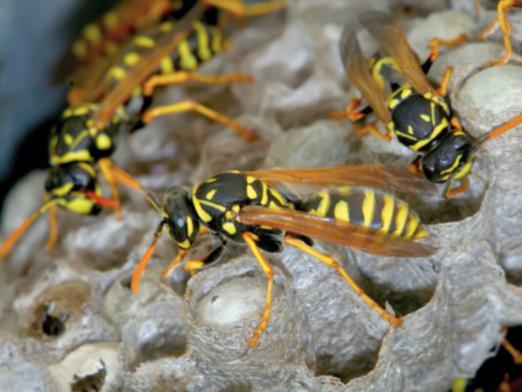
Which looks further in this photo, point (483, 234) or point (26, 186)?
point (26, 186)

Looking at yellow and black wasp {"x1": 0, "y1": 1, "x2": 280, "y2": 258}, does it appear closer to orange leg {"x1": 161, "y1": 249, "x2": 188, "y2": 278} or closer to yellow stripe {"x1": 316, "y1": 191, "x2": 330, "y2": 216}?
orange leg {"x1": 161, "y1": 249, "x2": 188, "y2": 278}

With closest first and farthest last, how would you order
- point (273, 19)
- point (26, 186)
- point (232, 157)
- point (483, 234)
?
1. point (483, 234)
2. point (232, 157)
3. point (26, 186)
4. point (273, 19)

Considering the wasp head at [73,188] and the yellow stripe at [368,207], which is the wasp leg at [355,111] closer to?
the yellow stripe at [368,207]

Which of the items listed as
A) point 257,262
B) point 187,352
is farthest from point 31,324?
point 257,262

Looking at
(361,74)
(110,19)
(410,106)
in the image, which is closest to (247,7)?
(110,19)

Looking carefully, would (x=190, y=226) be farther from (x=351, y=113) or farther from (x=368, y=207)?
(x=351, y=113)

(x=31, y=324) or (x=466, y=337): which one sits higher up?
(x=31, y=324)

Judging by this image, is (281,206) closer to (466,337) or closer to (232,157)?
(232,157)
